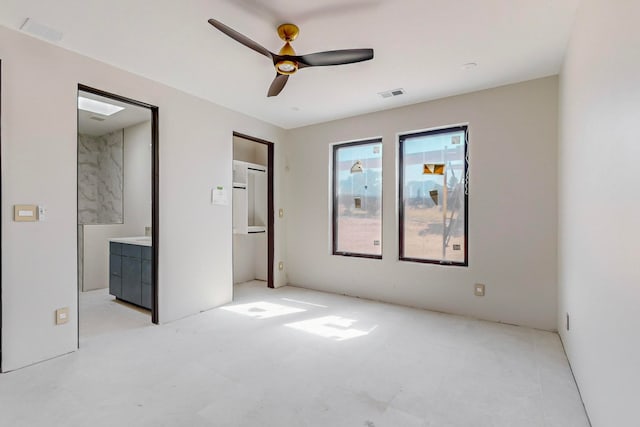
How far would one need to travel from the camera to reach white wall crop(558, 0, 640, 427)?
1236 mm

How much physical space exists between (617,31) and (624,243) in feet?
3.14

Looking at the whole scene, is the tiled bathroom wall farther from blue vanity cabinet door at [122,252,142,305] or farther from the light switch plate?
the light switch plate

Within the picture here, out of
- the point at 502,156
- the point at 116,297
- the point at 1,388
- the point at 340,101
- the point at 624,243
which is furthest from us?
the point at 116,297

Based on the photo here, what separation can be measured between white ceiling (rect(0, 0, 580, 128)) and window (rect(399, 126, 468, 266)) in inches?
24.8

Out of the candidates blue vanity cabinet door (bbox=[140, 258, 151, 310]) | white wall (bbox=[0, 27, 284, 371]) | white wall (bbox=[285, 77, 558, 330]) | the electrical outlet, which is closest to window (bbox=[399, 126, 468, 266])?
white wall (bbox=[285, 77, 558, 330])

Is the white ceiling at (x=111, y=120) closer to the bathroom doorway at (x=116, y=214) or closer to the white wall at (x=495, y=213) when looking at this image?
the bathroom doorway at (x=116, y=214)

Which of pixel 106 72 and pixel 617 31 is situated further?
pixel 106 72

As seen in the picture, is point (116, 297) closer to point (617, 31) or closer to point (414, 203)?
point (414, 203)

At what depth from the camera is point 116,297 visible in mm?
4250

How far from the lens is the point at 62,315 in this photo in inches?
103

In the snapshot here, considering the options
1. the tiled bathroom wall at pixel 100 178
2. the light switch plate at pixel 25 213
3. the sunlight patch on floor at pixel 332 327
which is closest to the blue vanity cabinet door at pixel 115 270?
the tiled bathroom wall at pixel 100 178

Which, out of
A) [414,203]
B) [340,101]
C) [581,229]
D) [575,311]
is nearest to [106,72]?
[340,101]

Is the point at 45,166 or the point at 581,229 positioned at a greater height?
the point at 45,166

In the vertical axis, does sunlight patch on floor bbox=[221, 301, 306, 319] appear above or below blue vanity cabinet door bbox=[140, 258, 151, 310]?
below
